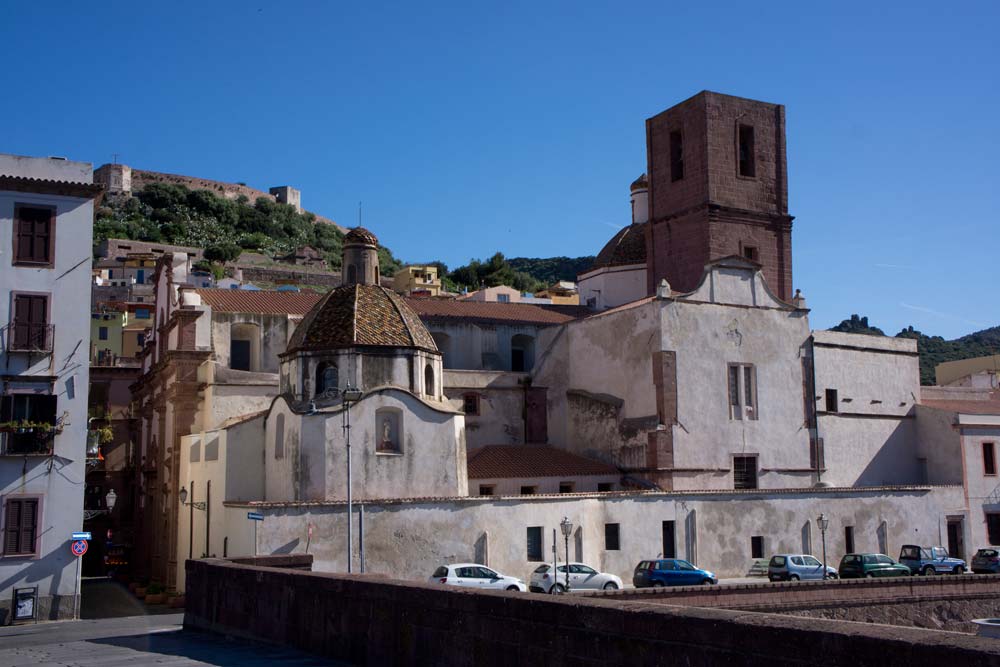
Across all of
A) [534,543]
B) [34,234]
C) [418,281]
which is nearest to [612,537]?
[534,543]

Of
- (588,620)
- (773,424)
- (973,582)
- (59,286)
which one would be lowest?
(973,582)

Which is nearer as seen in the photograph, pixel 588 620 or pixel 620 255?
pixel 588 620

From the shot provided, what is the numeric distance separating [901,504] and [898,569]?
794 cm

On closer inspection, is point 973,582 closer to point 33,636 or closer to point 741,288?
point 741,288

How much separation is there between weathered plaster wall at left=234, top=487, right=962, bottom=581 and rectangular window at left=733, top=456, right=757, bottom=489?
2.74 metres

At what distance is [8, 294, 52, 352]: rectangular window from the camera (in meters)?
29.3

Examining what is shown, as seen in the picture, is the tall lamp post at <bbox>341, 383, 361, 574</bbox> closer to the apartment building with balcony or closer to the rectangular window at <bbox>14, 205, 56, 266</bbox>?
the apartment building with balcony

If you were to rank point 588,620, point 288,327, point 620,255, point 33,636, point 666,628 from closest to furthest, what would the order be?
point 666,628, point 588,620, point 33,636, point 288,327, point 620,255

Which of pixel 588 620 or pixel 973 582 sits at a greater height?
pixel 588 620

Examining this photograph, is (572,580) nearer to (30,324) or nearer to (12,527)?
(12,527)

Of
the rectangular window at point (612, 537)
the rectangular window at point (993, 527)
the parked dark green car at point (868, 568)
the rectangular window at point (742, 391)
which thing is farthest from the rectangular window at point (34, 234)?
the rectangular window at point (993, 527)

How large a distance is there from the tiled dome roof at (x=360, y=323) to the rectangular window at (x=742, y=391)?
14616 millimetres

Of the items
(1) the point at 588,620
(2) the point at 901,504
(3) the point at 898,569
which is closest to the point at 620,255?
(2) the point at 901,504

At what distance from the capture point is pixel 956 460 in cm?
4844
